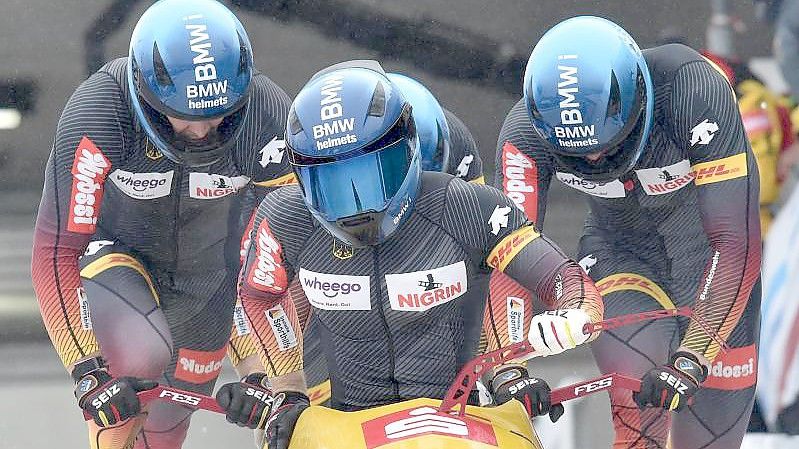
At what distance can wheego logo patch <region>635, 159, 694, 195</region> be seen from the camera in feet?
15.9

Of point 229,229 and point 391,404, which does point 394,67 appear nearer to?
point 229,229

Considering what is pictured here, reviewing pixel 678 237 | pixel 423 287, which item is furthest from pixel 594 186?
pixel 423 287

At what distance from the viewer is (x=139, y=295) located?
512cm

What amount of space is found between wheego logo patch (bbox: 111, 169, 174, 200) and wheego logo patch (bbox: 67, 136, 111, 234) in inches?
8.9

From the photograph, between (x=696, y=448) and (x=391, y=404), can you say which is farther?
(x=696, y=448)

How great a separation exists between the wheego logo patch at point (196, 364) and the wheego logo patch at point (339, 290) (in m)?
1.57

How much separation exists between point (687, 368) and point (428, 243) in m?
0.86

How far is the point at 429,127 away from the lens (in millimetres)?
5297

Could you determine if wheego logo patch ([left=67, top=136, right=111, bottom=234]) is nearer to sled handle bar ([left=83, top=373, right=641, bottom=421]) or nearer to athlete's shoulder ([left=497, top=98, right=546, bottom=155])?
sled handle bar ([left=83, top=373, right=641, bottom=421])

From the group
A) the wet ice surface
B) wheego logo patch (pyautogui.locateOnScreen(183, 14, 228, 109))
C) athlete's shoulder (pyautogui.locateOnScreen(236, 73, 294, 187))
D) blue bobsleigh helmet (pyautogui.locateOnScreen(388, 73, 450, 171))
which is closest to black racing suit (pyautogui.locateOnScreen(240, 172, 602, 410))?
wheego logo patch (pyautogui.locateOnScreen(183, 14, 228, 109))

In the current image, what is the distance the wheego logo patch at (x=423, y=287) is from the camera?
13.2ft

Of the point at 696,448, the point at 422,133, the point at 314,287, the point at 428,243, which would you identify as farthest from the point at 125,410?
the point at 696,448

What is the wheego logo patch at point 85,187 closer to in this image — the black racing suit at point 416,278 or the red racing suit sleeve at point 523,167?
the black racing suit at point 416,278

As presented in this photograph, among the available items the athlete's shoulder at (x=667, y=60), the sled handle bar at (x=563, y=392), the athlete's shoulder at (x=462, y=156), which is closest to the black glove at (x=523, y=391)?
the sled handle bar at (x=563, y=392)
